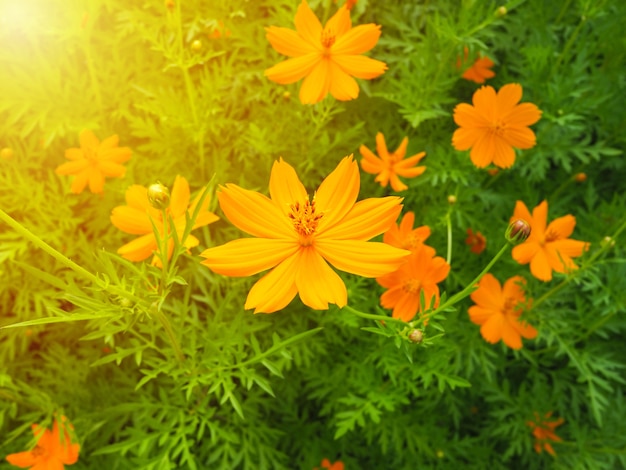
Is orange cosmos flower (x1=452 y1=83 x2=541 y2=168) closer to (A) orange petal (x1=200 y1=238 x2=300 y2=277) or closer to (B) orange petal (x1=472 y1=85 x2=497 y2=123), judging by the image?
(B) orange petal (x1=472 y1=85 x2=497 y2=123)

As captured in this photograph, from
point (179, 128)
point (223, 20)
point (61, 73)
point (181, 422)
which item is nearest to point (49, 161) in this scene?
point (61, 73)

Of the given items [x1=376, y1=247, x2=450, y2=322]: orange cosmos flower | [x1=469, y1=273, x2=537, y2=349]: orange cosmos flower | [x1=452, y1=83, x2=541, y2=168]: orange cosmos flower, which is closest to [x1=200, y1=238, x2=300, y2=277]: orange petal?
[x1=376, y1=247, x2=450, y2=322]: orange cosmos flower

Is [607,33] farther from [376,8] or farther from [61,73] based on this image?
[61,73]

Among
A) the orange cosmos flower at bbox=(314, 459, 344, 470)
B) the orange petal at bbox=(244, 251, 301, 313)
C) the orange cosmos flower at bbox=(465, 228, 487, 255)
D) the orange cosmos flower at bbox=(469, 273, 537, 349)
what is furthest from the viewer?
the orange cosmos flower at bbox=(465, 228, 487, 255)

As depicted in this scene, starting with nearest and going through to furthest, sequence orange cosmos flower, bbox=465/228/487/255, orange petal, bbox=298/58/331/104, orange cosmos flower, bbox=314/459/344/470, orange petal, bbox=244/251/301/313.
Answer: orange petal, bbox=244/251/301/313 < orange petal, bbox=298/58/331/104 < orange cosmos flower, bbox=314/459/344/470 < orange cosmos flower, bbox=465/228/487/255

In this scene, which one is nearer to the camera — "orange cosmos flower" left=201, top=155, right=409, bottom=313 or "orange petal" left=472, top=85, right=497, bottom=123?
"orange cosmos flower" left=201, top=155, right=409, bottom=313

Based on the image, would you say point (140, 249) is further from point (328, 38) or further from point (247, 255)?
point (328, 38)

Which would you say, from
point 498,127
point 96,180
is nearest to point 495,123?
point 498,127
